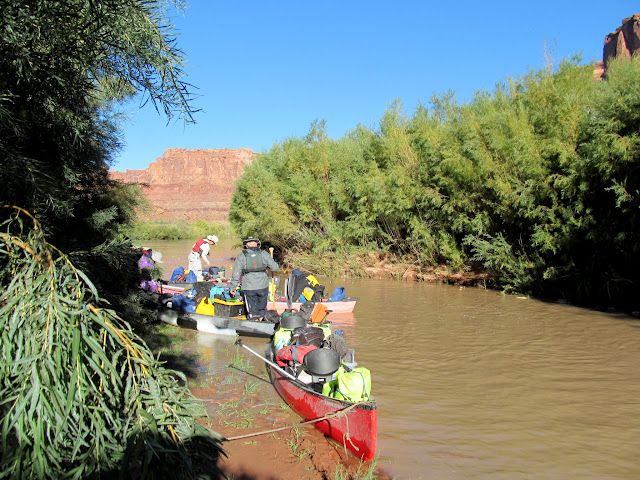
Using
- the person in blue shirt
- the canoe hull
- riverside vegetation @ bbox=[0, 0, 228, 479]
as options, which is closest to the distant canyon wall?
the person in blue shirt

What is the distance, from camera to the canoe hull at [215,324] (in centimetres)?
934

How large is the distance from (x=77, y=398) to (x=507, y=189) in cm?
1394

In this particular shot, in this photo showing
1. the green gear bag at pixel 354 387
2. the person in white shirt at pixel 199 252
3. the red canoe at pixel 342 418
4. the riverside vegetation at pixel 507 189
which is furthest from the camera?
the person in white shirt at pixel 199 252

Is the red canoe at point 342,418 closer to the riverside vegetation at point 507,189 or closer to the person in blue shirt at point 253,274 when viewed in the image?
the person in blue shirt at point 253,274

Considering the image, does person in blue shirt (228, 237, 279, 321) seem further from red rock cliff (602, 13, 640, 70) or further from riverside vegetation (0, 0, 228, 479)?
red rock cliff (602, 13, 640, 70)

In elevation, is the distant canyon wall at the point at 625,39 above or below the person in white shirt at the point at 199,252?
above

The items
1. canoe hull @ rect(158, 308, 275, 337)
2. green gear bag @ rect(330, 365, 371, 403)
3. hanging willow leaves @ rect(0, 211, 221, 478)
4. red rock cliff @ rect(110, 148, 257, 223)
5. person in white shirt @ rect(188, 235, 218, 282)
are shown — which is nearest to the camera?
hanging willow leaves @ rect(0, 211, 221, 478)

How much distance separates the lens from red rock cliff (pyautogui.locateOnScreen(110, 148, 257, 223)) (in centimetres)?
11762

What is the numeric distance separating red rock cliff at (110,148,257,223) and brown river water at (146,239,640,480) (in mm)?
100842

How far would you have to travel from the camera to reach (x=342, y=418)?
473 centimetres

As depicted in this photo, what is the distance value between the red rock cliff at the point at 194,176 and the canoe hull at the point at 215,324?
99238 millimetres

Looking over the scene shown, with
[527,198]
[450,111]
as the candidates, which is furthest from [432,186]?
[527,198]

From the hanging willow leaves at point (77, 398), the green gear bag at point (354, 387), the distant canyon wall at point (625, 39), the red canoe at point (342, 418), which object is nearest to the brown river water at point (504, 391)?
the red canoe at point (342, 418)

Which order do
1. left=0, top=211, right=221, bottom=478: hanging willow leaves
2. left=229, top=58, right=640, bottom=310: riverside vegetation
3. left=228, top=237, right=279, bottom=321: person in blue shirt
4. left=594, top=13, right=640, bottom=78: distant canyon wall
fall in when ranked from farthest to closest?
1. left=594, top=13, right=640, bottom=78: distant canyon wall
2. left=229, top=58, right=640, bottom=310: riverside vegetation
3. left=228, top=237, right=279, bottom=321: person in blue shirt
4. left=0, top=211, right=221, bottom=478: hanging willow leaves
